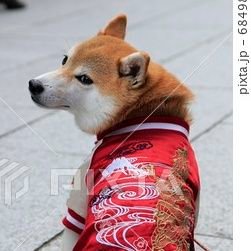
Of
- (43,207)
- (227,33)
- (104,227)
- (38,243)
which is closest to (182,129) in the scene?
(104,227)

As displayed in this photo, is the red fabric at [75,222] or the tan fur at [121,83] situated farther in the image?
the red fabric at [75,222]

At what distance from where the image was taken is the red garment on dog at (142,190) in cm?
282

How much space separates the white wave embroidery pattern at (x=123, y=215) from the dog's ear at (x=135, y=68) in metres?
0.53

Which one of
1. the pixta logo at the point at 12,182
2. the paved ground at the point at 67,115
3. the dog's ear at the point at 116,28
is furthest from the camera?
the pixta logo at the point at 12,182

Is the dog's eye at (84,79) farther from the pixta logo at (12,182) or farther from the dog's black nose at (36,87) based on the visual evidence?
the pixta logo at (12,182)

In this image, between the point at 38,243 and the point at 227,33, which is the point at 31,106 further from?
the point at 227,33

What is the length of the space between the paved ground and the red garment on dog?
3.60 feet

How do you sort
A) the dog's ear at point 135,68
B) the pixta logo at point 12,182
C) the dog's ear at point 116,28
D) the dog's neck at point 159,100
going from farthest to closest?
1. the pixta logo at point 12,182
2. the dog's ear at point 116,28
3. the dog's neck at point 159,100
4. the dog's ear at point 135,68

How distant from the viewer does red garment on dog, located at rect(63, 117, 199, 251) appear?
2.82 m

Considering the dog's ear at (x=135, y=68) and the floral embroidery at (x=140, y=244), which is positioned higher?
the dog's ear at (x=135, y=68)

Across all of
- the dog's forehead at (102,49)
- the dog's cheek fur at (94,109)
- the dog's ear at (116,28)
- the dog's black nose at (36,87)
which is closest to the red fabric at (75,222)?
the dog's cheek fur at (94,109)

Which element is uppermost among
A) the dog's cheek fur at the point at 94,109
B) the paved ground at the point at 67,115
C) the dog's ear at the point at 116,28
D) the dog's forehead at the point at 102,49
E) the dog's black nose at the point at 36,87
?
the dog's forehead at the point at 102,49

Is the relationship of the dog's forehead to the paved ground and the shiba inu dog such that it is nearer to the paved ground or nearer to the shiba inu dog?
the shiba inu dog

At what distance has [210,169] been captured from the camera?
17.5 feet
